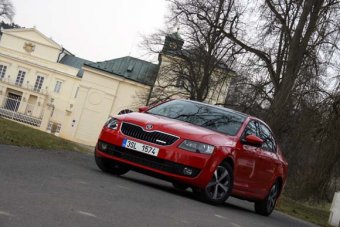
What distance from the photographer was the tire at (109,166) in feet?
37.0

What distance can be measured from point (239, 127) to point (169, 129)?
171 cm

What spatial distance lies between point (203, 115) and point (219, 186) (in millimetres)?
1515

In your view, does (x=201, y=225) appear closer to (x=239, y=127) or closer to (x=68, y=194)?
(x=68, y=194)

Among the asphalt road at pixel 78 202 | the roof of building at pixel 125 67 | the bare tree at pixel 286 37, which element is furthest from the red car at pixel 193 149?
the roof of building at pixel 125 67

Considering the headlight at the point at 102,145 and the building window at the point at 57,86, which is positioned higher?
the headlight at the point at 102,145

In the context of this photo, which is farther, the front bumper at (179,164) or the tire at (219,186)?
the tire at (219,186)

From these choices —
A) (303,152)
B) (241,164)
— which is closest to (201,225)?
(241,164)

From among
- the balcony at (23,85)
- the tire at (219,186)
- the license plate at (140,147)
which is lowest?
the balcony at (23,85)

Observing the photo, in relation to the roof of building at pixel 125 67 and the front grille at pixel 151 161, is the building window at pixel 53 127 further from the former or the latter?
the front grille at pixel 151 161

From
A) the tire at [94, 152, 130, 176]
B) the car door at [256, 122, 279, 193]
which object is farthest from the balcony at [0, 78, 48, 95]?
the tire at [94, 152, 130, 176]

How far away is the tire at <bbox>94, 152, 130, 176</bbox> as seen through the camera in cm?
1127

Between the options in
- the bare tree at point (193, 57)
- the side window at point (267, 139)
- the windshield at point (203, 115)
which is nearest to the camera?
the windshield at point (203, 115)

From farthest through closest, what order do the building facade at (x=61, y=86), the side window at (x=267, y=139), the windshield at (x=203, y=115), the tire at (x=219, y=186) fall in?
1. the building facade at (x=61, y=86)
2. the side window at (x=267, y=139)
3. the windshield at (x=203, y=115)
4. the tire at (x=219, y=186)

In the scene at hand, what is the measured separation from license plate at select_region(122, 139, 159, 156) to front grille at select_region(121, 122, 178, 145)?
10cm
